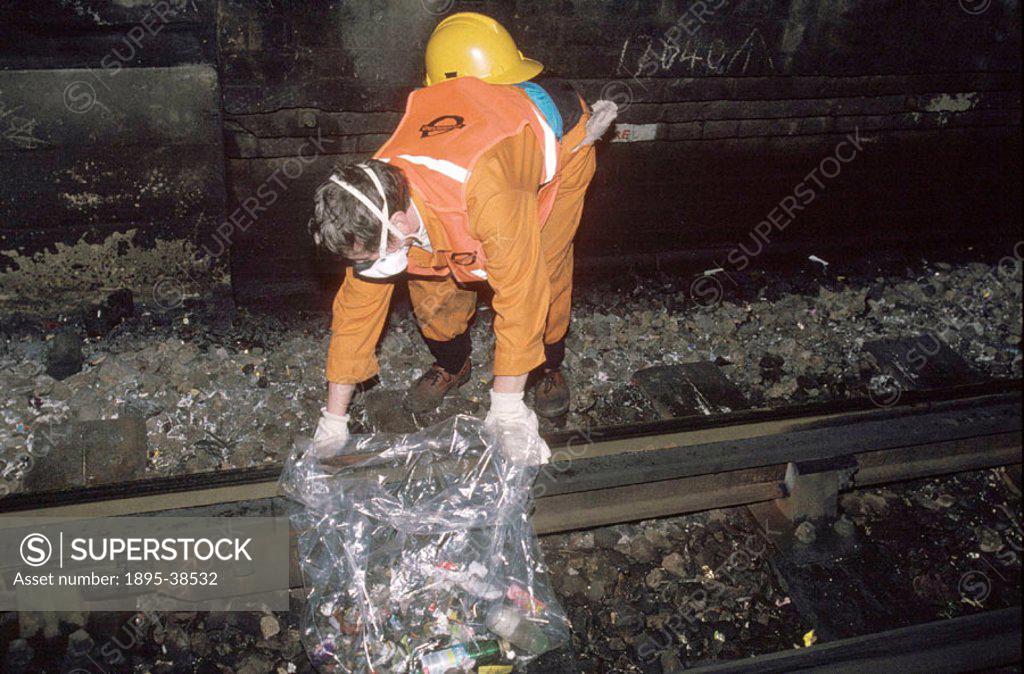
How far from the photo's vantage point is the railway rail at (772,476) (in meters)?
2.98

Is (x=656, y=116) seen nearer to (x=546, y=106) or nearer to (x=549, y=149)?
(x=546, y=106)

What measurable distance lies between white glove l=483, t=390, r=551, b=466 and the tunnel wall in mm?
2061

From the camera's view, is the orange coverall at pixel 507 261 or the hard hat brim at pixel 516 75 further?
the hard hat brim at pixel 516 75

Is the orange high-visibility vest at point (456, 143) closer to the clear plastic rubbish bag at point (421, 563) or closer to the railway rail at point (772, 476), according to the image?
the clear plastic rubbish bag at point (421, 563)

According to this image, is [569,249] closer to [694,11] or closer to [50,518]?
[694,11]

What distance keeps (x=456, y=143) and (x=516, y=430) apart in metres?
1.19

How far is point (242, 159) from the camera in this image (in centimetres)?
420

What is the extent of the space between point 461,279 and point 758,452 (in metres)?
1.65

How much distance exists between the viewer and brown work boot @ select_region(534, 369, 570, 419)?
4.12 m

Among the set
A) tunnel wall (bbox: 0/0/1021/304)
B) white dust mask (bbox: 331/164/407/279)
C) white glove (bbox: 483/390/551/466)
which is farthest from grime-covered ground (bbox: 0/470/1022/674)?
tunnel wall (bbox: 0/0/1021/304)

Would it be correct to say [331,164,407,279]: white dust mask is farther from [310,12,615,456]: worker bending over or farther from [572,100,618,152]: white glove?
[572,100,618,152]: white glove

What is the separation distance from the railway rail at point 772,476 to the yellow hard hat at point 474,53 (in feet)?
5.54

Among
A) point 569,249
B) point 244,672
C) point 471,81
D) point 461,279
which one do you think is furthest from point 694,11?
point 244,672

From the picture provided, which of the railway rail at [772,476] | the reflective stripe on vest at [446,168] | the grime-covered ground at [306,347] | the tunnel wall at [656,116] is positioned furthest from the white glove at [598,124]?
the grime-covered ground at [306,347]
